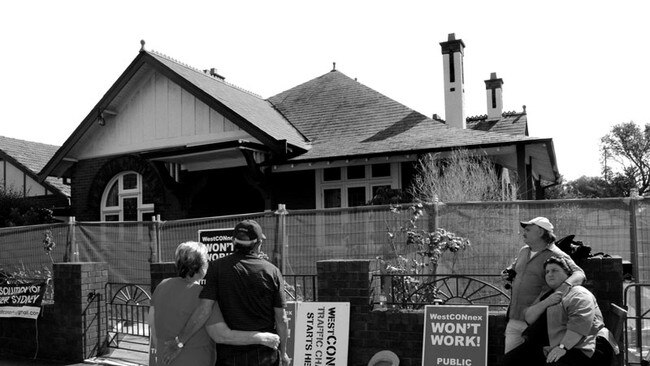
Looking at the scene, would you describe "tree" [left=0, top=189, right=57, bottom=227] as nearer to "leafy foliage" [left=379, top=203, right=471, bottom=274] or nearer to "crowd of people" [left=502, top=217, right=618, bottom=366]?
"leafy foliage" [left=379, top=203, right=471, bottom=274]

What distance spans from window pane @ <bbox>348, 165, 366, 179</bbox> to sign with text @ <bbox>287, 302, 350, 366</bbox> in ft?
28.0

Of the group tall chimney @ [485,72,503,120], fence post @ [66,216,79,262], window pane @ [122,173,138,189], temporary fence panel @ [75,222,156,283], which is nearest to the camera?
temporary fence panel @ [75,222,156,283]

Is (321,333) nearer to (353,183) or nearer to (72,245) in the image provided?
(72,245)

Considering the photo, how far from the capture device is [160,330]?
4.33 meters

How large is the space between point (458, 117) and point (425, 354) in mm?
11462

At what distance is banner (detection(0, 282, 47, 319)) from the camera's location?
8.93m

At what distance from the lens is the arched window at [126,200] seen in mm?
17906

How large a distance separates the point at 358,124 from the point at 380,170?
6.83ft

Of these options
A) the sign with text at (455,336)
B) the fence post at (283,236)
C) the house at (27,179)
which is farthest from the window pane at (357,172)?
the house at (27,179)

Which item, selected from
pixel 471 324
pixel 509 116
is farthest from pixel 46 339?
pixel 509 116

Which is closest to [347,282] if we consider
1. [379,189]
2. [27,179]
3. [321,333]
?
[321,333]

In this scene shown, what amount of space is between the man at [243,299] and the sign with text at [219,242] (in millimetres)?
3744

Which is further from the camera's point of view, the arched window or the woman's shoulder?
the arched window

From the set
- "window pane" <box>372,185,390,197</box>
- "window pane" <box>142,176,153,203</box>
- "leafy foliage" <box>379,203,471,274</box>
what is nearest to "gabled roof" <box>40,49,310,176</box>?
"window pane" <box>372,185,390,197</box>
